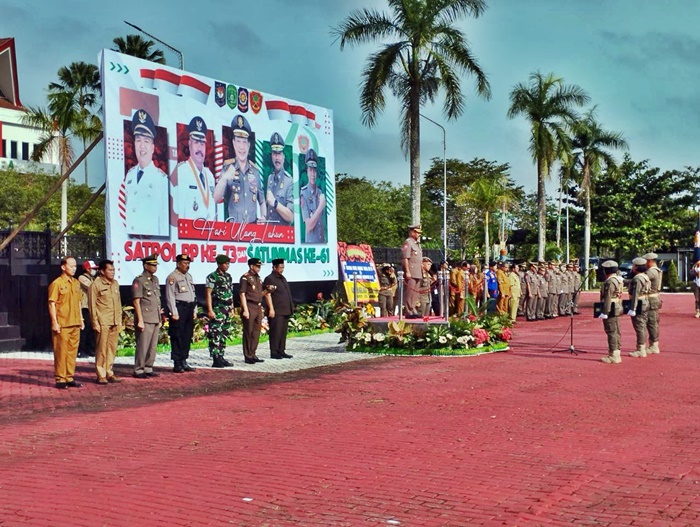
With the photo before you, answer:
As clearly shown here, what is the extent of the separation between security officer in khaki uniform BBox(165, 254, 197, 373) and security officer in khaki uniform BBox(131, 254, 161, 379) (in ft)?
0.97

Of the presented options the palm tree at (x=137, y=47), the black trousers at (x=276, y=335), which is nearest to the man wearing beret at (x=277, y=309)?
the black trousers at (x=276, y=335)

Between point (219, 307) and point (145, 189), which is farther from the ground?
point (145, 189)

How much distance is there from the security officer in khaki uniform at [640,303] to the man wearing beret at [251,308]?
252 inches

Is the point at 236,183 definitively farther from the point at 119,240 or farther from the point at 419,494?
the point at 419,494

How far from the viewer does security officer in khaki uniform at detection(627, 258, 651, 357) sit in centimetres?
1648

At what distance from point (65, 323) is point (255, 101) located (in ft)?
34.4

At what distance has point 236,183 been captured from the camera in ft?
70.3

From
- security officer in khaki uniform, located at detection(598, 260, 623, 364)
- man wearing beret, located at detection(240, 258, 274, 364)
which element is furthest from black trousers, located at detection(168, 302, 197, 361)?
security officer in khaki uniform, located at detection(598, 260, 623, 364)

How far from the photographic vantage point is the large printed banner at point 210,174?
1822 centimetres

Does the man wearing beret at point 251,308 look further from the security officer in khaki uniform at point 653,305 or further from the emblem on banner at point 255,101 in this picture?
the security officer in khaki uniform at point 653,305

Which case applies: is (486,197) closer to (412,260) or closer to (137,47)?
(137,47)

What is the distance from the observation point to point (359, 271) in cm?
2658

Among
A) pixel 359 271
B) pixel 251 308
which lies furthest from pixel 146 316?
pixel 359 271

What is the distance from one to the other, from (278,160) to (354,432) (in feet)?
47.5
